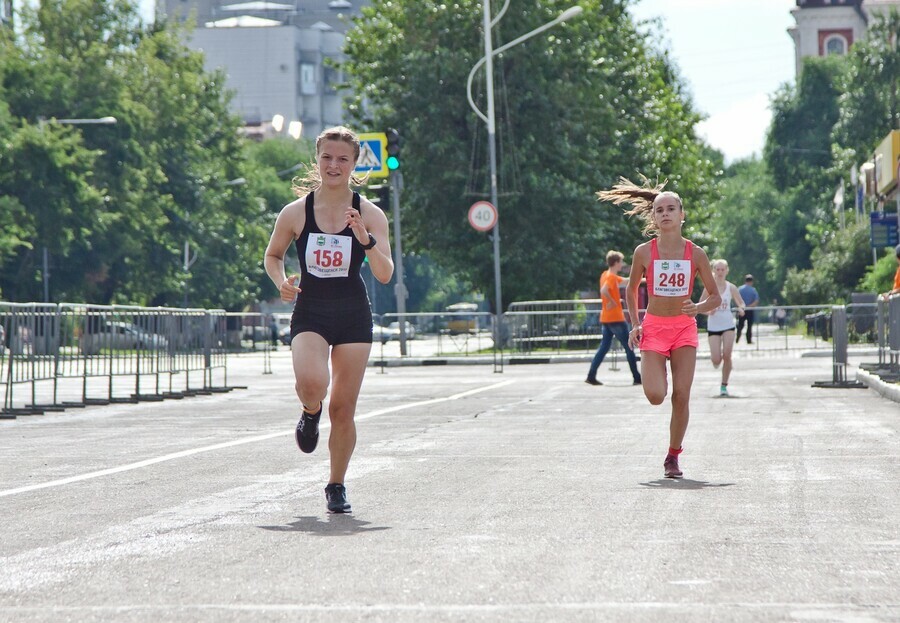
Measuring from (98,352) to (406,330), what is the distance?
17420 millimetres

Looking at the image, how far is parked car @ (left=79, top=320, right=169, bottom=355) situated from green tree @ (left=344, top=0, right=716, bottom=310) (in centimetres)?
2581

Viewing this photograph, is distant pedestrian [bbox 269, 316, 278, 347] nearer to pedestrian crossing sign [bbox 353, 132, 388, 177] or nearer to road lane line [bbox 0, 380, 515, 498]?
pedestrian crossing sign [bbox 353, 132, 388, 177]

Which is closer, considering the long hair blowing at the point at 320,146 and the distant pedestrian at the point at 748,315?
the long hair blowing at the point at 320,146

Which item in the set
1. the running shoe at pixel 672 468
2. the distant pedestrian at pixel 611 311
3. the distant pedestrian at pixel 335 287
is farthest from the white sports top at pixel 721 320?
the distant pedestrian at pixel 335 287

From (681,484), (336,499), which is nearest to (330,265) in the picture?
(336,499)

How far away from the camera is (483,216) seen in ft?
127

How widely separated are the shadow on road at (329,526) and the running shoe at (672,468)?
263 cm

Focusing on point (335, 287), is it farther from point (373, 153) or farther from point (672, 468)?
point (373, 153)

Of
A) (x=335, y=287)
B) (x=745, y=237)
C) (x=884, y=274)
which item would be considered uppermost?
(x=745, y=237)

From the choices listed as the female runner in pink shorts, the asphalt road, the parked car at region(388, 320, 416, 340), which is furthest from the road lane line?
the parked car at region(388, 320, 416, 340)

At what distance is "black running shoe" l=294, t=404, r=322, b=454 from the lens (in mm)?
8297

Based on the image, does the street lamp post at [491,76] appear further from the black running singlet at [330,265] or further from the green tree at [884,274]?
the black running singlet at [330,265]

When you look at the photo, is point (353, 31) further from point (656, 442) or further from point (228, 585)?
point (228, 585)

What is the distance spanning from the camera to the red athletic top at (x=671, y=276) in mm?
10398
